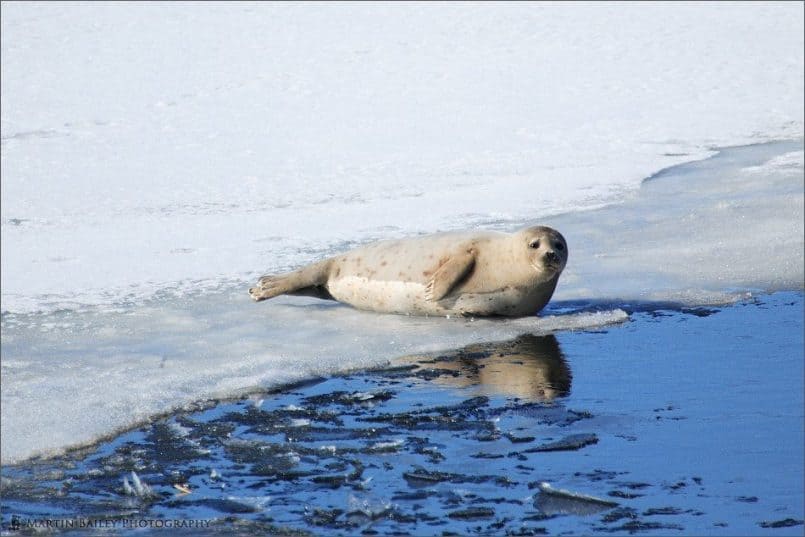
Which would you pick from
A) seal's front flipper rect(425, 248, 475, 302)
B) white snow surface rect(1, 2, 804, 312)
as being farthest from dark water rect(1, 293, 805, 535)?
→ white snow surface rect(1, 2, 804, 312)

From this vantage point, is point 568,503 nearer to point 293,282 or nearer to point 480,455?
point 480,455

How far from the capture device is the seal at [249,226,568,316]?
532 cm

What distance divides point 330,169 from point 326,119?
1825mm

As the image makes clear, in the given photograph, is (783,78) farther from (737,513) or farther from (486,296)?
(737,513)

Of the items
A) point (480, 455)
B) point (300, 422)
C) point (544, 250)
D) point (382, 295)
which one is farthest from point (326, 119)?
point (480, 455)

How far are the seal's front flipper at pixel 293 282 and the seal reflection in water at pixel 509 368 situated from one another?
1150 millimetres

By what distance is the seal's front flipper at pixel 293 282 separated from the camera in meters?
5.72

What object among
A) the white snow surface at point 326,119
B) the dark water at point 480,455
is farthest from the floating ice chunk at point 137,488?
the white snow surface at point 326,119

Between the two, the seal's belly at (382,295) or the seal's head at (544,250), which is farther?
the seal's belly at (382,295)

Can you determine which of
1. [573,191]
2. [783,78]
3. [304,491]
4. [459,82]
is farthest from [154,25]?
[304,491]

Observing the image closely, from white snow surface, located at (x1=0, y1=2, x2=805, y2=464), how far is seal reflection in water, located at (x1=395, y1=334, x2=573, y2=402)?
0.67 feet

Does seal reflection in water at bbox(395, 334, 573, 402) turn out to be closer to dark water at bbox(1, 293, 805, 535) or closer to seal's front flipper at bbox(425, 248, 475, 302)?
dark water at bbox(1, 293, 805, 535)

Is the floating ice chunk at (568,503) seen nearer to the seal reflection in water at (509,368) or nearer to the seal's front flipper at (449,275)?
the seal reflection in water at (509,368)

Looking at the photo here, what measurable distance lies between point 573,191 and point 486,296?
3.09 meters
